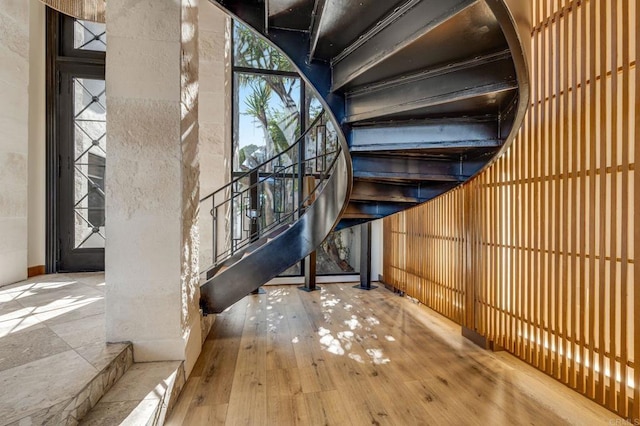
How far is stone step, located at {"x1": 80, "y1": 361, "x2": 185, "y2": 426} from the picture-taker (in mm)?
1271

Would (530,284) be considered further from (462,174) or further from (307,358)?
(307,358)

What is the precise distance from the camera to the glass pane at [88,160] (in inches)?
143

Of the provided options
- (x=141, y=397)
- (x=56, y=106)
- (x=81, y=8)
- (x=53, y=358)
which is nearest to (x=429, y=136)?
(x=141, y=397)

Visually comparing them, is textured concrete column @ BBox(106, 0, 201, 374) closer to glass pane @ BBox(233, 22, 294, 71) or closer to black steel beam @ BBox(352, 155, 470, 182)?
black steel beam @ BBox(352, 155, 470, 182)

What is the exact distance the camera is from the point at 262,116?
4547mm

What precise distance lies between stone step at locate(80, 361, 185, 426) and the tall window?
284 centimetres

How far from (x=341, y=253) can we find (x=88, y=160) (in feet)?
12.8

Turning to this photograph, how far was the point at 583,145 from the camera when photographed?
1735 mm

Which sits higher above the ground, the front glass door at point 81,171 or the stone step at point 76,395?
the front glass door at point 81,171

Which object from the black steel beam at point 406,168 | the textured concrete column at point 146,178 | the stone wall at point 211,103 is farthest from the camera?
the stone wall at point 211,103

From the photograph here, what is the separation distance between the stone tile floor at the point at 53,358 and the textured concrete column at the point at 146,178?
0.72ft

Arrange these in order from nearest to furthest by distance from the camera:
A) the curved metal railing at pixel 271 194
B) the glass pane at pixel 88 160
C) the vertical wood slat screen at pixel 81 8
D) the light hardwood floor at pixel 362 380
→ the light hardwood floor at pixel 362 380 < the vertical wood slat screen at pixel 81 8 < the glass pane at pixel 88 160 < the curved metal railing at pixel 271 194

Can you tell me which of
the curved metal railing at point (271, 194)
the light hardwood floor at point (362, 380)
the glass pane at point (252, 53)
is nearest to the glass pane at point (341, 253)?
the curved metal railing at point (271, 194)

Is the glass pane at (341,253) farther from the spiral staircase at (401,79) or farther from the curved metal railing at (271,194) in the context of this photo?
the spiral staircase at (401,79)
